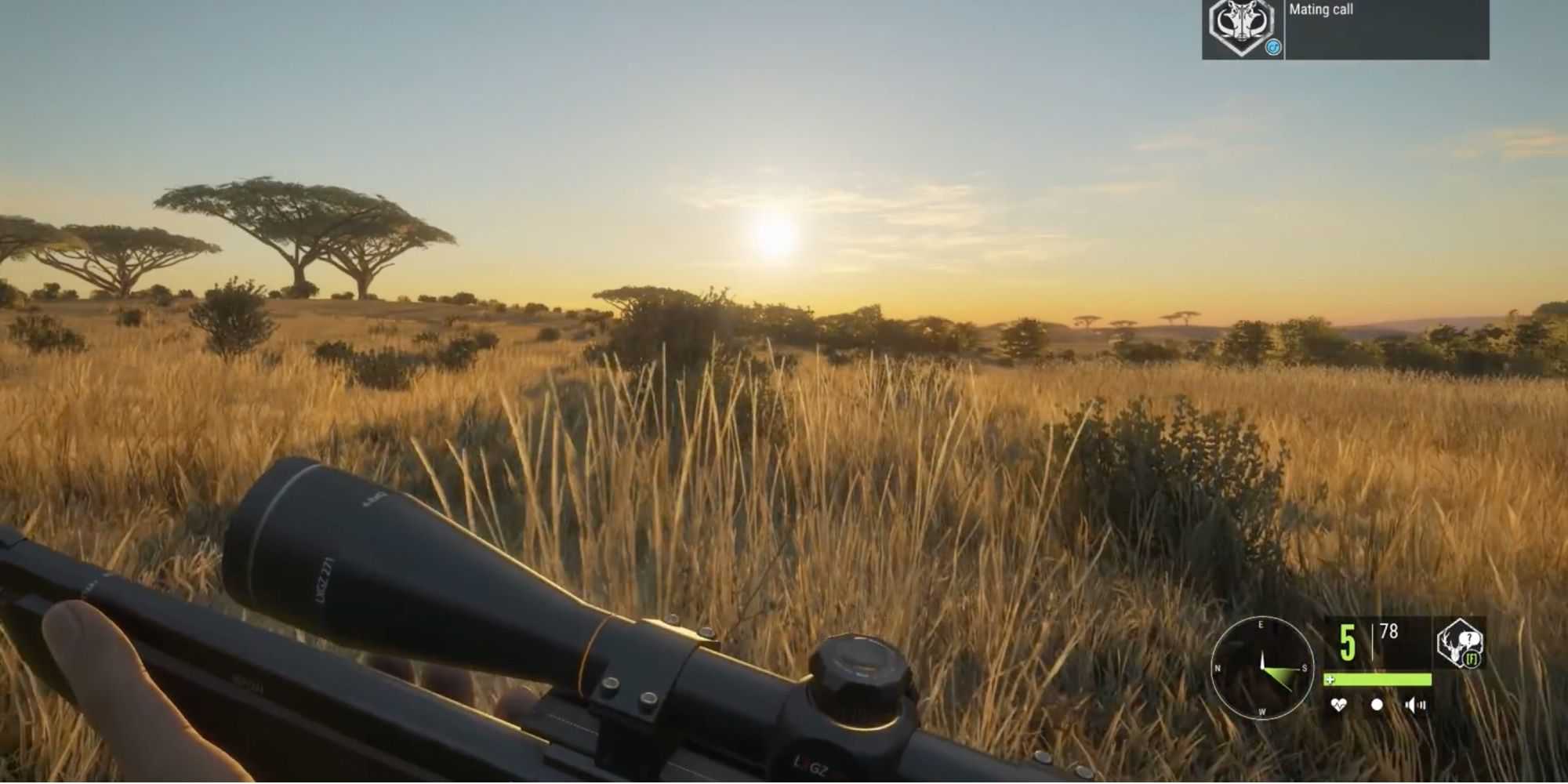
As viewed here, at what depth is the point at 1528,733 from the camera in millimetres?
1921

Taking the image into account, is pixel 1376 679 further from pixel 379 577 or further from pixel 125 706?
pixel 125 706

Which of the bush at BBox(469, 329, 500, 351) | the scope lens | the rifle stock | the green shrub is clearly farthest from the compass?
the bush at BBox(469, 329, 500, 351)

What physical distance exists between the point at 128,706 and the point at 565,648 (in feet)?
1.68

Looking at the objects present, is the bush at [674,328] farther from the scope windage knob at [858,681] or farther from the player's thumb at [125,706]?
the scope windage knob at [858,681]

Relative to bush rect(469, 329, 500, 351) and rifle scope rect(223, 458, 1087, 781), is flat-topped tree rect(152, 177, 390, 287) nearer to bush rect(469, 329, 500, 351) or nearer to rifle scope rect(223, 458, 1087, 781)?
bush rect(469, 329, 500, 351)

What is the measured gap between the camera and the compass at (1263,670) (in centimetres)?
193

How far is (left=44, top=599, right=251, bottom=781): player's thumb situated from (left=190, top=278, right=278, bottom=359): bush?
6.32m

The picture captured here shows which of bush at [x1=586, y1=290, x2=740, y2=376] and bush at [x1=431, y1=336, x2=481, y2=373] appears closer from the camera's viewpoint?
bush at [x1=586, y1=290, x2=740, y2=376]

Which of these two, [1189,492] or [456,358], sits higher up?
[456,358]

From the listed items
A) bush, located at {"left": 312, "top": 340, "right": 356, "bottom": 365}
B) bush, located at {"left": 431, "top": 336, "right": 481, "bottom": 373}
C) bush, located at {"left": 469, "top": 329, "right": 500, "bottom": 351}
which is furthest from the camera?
bush, located at {"left": 469, "top": 329, "right": 500, "bottom": 351}

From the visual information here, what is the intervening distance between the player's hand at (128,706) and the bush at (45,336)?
589 centimetres

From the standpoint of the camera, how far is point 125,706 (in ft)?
3.10

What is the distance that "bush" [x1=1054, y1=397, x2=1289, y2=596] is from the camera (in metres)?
2.69

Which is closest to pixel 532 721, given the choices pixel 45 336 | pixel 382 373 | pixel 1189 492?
pixel 1189 492
